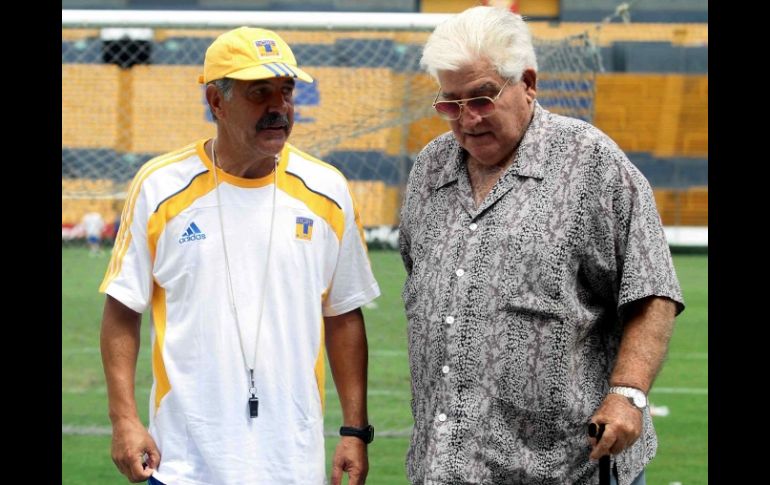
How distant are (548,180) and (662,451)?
449 cm

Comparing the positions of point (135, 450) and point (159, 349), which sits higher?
point (159, 349)

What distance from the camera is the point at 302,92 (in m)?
8.81

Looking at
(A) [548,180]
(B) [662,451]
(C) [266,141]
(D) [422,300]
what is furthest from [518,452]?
(B) [662,451]

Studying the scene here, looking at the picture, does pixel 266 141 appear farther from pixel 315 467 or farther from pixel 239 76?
pixel 315 467

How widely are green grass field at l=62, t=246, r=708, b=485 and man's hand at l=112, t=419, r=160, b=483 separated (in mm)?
3296

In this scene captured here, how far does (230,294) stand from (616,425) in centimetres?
107

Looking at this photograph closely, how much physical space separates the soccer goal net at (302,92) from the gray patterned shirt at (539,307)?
4.51 metres

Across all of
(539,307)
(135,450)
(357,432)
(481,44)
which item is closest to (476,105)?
(481,44)

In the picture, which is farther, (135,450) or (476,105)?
(135,450)

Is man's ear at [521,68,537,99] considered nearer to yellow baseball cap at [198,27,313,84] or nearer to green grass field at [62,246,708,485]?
yellow baseball cap at [198,27,313,84]

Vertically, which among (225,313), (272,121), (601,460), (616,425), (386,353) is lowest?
(386,353)

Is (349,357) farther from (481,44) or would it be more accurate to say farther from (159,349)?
(481,44)

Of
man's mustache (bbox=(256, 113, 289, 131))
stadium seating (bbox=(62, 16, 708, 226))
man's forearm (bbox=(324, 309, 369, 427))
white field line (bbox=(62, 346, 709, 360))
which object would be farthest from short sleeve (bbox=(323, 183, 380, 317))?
white field line (bbox=(62, 346, 709, 360))

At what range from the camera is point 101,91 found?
9812mm
